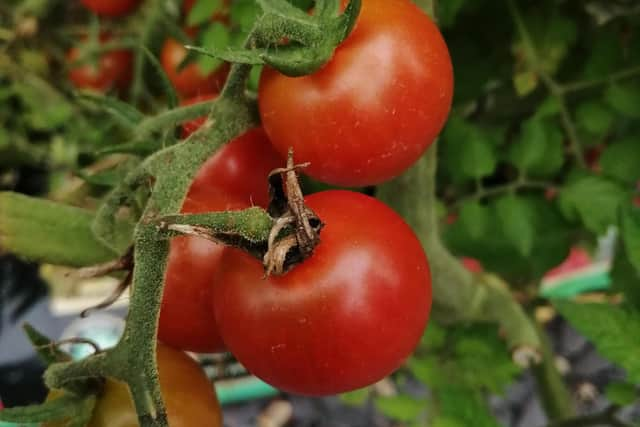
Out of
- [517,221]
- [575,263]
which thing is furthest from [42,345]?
[575,263]

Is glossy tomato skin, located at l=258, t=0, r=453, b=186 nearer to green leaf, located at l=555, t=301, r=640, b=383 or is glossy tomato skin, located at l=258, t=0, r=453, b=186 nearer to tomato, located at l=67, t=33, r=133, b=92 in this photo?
green leaf, located at l=555, t=301, r=640, b=383

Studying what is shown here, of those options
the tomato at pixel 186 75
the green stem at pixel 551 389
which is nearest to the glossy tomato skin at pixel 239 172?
the tomato at pixel 186 75

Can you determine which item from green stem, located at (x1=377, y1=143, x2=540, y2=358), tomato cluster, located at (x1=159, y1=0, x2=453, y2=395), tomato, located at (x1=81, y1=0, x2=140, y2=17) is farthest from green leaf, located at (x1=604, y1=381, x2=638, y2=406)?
tomato, located at (x1=81, y1=0, x2=140, y2=17)

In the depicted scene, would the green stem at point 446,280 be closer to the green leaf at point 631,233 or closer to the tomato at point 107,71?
the green leaf at point 631,233

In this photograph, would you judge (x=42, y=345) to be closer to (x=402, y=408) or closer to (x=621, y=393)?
(x=402, y=408)

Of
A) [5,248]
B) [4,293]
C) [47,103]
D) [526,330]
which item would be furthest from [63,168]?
[526,330]
